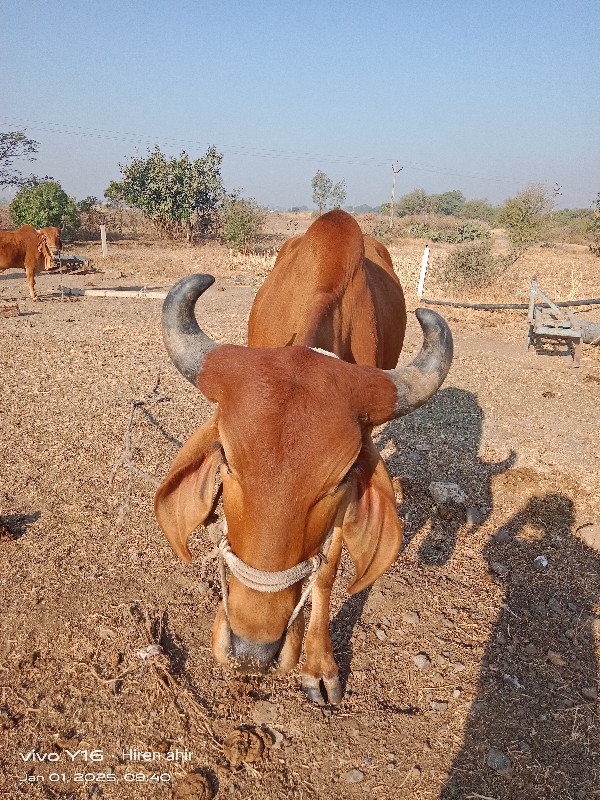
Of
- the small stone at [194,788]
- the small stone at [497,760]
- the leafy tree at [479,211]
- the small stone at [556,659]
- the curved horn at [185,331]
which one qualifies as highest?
the leafy tree at [479,211]

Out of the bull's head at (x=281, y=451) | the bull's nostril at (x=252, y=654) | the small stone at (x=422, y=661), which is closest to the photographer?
the bull's head at (x=281, y=451)

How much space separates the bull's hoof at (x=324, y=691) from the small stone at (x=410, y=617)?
33.2 inches

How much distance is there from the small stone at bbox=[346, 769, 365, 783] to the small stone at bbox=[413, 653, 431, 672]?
Answer: 2.85ft

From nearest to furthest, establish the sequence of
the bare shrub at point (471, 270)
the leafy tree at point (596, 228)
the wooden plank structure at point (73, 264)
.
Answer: the bare shrub at point (471, 270) < the wooden plank structure at point (73, 264) < the leafy tree at point (596, 228)

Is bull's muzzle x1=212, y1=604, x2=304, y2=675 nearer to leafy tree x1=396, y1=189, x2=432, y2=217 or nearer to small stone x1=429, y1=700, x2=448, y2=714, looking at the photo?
small stone x1=429, y1=700, x2=448, y2=714

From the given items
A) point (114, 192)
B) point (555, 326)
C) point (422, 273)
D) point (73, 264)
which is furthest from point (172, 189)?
point (555, 326)

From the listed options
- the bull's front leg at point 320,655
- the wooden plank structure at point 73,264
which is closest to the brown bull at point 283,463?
the bull's front leg at point 320,655

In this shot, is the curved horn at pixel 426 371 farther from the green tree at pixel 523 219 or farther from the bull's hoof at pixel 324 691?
the green tree at pixel 523 219

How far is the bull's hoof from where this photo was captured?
332 centimetres

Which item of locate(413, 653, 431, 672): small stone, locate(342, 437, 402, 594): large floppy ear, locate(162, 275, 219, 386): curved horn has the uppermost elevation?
locate(162, 275, 219, 386): curved horn

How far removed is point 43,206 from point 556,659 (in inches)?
1095

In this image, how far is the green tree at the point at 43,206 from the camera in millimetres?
25312

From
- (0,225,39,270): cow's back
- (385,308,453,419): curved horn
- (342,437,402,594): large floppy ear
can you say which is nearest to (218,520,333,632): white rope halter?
(342,437,402,594): large floppy ear

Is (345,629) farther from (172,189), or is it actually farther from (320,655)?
(172,189)
